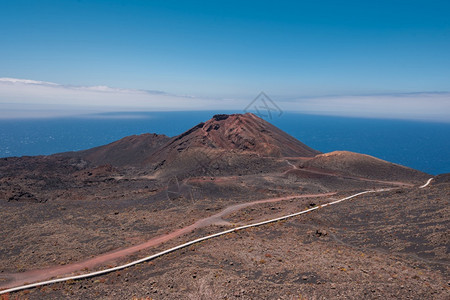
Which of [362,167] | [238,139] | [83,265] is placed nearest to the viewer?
[83,265]

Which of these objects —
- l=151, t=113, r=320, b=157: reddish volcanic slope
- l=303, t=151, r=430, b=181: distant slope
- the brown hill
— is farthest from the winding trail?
the brown hill

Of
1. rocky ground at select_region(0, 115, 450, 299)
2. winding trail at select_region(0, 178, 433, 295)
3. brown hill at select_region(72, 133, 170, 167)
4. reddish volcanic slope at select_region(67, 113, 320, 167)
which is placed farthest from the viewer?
brown hill at select_region(72, 133, 170, 167)

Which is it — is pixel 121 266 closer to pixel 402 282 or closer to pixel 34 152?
pixel 402 282

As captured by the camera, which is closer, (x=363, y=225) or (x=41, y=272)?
(x=41, y=272)

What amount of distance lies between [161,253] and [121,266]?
3.04 metres

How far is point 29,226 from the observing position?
30.4m

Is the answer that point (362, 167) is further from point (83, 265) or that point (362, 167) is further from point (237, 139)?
point (83, 265)

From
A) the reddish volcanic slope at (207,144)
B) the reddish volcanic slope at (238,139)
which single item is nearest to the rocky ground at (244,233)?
the reddish volcanic slope at (207,144)

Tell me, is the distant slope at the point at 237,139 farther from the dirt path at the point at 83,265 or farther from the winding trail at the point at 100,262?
the dirt path at the point at 83,265

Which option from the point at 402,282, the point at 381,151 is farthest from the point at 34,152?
the point at 381,151

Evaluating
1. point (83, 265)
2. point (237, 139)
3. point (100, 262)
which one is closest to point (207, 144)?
point (237, 139)

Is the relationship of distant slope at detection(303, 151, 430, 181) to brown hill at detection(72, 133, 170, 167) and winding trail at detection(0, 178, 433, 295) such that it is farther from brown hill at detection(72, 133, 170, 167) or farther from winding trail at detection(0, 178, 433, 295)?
brown hill at detection(72, 133, 170, 167)

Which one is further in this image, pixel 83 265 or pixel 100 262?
pixel 100 262

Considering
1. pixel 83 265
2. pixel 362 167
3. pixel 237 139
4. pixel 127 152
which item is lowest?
pixel 83 265
